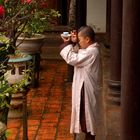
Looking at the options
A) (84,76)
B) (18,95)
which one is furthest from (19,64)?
(84,76)

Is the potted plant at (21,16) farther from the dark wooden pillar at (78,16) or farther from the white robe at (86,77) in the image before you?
the dark wooden pillar at (78,16)

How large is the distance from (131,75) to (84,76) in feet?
2.97

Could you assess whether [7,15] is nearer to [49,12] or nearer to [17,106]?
[49,12]

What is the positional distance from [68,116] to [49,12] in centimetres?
160

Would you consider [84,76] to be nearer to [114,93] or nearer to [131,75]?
[131,75]

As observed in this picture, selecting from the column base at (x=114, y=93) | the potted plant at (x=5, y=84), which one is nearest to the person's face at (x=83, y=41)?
the potted plant at (x=5, y=84)

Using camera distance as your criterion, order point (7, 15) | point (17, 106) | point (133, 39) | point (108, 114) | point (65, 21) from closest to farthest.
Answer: point (133, 39) < point (7, 15) < point (108, 114) < point (17, 106) < point (65, 21)

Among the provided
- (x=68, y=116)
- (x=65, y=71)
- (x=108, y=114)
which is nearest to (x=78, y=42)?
(x=108, y=114)

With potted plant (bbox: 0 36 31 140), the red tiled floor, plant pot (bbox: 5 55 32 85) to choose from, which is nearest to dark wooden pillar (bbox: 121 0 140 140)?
potted plant (bbox: 0 36 31 140)

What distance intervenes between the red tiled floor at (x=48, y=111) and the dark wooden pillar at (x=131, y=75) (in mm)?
1596

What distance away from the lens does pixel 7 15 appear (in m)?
5.64

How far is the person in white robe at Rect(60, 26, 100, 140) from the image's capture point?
18.7 ft

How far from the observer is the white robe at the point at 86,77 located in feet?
18.6

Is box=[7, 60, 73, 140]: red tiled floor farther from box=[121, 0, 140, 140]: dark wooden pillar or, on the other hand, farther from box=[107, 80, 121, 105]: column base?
box=[121, 0, 140, 140]: dark wooden pillar
